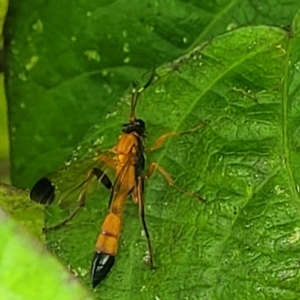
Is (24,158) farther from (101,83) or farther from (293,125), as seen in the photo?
(293,125)

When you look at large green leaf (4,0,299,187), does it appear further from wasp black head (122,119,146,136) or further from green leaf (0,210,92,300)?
green leaf (0,210,92,300)

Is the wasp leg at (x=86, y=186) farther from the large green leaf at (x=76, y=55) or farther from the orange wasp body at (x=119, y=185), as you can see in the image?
the large green leaf at (x=76, y=55)

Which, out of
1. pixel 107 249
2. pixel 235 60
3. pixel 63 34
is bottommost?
pixel 107 249

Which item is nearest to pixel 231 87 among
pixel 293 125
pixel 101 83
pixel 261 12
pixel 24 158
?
pixel 293 125

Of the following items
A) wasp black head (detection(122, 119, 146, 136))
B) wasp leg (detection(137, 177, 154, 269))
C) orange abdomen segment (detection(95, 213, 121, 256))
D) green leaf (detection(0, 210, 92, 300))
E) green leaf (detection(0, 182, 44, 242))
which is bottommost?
green leaf (detection(0, 182, 44, 242))

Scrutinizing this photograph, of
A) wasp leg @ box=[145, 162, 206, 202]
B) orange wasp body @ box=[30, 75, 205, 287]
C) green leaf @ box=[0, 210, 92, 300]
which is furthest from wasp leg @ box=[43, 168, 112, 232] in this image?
green leaf @ box=[0, 210, 92, 300]
